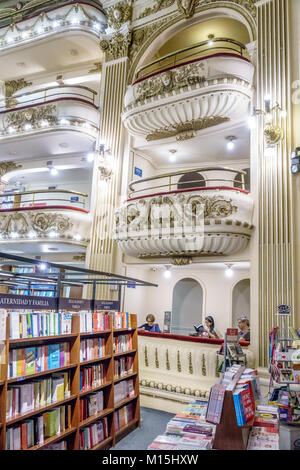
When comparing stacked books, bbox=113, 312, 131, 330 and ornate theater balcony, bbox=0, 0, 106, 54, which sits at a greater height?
ornate theater balcony, bbox=0, 0, 106, 54

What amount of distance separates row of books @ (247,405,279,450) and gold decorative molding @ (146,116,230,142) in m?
5.69

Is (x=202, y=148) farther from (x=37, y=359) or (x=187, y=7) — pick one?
(x=37, y=359)

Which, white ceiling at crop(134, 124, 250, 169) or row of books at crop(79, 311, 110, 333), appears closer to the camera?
row of books at crop(79, 311, 110, 333)

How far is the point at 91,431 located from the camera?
382 centimetres

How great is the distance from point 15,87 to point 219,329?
31.8ft

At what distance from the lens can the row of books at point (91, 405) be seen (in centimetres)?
376

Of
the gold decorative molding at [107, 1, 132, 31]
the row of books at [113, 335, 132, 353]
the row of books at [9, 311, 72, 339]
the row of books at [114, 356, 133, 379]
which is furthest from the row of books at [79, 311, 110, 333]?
the gold decorative molding at [107, 1, 132, 31]

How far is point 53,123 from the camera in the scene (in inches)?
357

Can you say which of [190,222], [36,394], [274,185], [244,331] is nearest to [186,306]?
[244,331]

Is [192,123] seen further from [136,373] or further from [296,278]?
[136,373]

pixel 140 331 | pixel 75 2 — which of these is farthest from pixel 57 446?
pixel 75 2

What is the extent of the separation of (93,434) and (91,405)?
0.28 meters

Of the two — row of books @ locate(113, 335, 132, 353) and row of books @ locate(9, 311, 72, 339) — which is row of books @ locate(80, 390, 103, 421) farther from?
row of books @ locate(9, 311, 72, 339)

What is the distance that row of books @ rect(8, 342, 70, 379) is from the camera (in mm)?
2929
